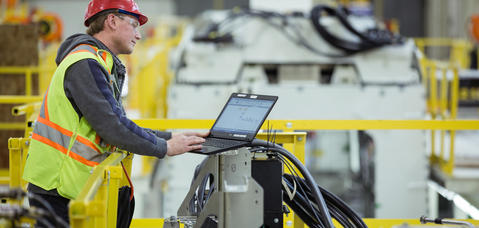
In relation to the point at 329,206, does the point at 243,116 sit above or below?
above

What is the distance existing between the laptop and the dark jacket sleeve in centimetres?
26

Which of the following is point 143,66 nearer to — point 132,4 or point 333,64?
point 333,64

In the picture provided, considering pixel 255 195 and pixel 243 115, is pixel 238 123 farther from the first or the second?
pixel 255 195

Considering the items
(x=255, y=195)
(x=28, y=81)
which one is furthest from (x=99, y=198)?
(x=28, y=81)

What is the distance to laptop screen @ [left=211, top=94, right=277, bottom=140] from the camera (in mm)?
2814

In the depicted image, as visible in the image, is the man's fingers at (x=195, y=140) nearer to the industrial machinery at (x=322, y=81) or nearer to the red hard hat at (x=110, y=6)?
the red hard hat at (x=110, y=6)

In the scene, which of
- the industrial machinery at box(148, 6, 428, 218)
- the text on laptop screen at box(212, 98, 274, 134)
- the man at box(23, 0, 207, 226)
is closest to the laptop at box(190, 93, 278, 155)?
the text on laptop screen at box(212, 98, 274, 134)

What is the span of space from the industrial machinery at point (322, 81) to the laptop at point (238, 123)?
2767 mm

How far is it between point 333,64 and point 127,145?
4763 millimetres

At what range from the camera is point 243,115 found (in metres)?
2.91

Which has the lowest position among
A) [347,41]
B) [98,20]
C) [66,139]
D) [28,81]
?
[66,139]

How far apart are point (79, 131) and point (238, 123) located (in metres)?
0.70

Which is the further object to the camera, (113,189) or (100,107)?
(113,189)

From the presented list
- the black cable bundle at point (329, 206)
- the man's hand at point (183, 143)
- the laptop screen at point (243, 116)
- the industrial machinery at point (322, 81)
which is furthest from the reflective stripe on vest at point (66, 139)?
the industrial machinery at point (322, 81)
